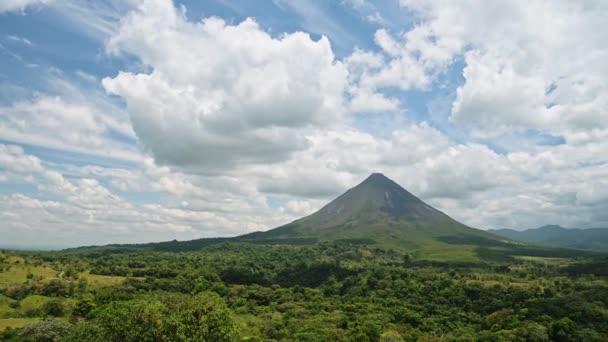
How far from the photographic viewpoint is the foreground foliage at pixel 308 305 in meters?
46.6

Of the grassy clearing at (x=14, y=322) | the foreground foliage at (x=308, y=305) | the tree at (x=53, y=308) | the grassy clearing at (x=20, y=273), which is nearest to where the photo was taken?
the foreground foliage at (x=308, y=305)

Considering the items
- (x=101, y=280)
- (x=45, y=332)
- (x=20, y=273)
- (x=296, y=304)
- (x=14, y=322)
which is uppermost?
(x=20, y=273)

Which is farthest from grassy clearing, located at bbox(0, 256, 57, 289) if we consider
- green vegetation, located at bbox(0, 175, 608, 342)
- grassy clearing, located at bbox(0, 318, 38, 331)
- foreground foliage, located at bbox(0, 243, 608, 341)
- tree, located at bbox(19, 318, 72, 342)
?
tree, located at bbox(19, 318, 72, 342)

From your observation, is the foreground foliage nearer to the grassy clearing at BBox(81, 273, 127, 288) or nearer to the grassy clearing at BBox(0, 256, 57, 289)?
the grassy clearing at BBox(81, 273, 127, 288)

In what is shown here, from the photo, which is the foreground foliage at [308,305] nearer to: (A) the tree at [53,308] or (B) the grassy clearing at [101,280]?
(A) the tree at [53,308]

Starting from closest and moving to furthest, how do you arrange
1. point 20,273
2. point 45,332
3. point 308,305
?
point 45,332
point 20,273
point 308,305

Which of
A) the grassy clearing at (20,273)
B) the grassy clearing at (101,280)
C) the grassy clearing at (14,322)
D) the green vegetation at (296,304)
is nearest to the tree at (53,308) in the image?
the green vegetation at (296,304)

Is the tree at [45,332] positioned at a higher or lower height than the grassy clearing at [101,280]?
lower

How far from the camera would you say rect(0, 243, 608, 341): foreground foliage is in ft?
153

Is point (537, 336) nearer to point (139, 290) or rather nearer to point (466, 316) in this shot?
point (466, 316)

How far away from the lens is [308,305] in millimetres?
111875

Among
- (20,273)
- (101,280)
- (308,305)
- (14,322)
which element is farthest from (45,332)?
(308,305)

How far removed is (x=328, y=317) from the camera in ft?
305

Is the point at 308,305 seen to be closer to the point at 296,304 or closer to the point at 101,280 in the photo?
the point at 296,304
